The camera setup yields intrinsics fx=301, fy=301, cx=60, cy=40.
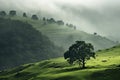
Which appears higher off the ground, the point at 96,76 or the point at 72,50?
the point at 72,50

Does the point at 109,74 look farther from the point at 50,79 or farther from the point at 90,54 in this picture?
the point at 90,54

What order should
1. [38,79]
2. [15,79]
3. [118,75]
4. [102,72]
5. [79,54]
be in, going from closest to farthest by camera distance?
[118,75] → [102,72] → [38,79] → [79,54] → [15,79]

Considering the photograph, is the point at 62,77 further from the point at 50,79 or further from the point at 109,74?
the point at 109,74

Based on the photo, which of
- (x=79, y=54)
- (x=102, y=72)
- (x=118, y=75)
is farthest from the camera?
(x=79, y=54)

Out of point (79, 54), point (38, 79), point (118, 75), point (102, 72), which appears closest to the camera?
point (118, 75)

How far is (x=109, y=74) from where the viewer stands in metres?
132

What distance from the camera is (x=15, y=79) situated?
198500 mm

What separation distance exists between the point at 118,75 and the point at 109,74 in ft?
18.2

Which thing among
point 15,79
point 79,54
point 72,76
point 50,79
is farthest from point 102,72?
point 15,79

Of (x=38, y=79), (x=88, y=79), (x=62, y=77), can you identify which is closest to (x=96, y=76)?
(x=88, y=79)

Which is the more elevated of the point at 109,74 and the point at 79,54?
the point at 79,54

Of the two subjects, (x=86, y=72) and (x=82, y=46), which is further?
(x=82, y=46)

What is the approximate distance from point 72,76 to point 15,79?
226 ft

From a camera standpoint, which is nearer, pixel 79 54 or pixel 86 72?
pixel 86 72
